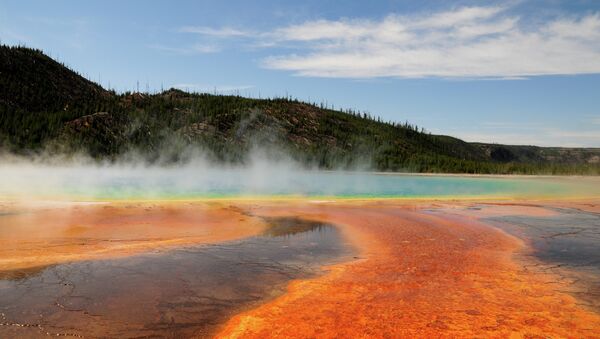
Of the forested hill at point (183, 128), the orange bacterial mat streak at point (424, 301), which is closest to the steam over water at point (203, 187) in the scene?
the orange bacterial mat streak at point (424, 301)

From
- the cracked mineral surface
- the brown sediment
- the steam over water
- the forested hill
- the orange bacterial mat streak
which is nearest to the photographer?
the cracked mineral surface

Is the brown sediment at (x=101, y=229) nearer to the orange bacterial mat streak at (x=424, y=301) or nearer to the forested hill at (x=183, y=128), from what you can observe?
the orange bacterial mat streak at (x=424, y=301)

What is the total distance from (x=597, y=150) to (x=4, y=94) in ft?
664

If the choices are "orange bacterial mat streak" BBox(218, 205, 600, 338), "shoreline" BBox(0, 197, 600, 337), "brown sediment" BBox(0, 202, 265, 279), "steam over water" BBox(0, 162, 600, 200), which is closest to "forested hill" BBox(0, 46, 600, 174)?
"steam over water" BBox(0, 162, 600, 200)

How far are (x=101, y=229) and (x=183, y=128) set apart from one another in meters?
87.3

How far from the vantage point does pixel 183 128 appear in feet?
317

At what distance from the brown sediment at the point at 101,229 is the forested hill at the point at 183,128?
51233mm

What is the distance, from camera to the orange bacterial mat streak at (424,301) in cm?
557

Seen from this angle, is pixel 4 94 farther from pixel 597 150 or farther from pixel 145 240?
pixel 597 150

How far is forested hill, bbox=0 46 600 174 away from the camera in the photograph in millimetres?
71438

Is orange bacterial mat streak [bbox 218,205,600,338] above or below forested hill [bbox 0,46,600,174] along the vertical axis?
below

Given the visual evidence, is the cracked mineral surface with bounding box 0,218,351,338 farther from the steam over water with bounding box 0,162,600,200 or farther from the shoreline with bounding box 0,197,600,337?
the steam over water with bounding box 0,162,600,200

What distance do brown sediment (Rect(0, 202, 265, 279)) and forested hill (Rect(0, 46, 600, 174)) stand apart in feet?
168

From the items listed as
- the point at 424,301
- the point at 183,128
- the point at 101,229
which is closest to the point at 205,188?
the point at 101,229
